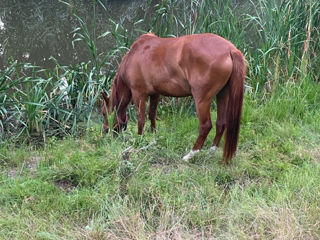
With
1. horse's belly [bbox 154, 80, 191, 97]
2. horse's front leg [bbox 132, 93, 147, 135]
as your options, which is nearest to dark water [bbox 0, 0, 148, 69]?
horse's front leg [bbox 132, 93, 147, 135]

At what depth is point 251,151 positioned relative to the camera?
→ 364 centimetres

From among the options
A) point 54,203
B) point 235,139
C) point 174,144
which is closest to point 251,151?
point 235,139

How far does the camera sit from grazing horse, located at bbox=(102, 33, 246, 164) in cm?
336

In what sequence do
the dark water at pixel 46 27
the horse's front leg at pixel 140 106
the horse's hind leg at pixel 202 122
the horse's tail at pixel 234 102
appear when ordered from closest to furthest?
the horse's tail at pixel 234 102
the horse's hind leg at pixel 202 122
the horse's front leg at pixel 140 106
the dark water at pixel 46 27

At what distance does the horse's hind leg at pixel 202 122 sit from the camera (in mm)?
3549

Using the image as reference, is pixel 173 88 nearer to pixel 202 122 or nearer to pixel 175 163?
pixel 202 122

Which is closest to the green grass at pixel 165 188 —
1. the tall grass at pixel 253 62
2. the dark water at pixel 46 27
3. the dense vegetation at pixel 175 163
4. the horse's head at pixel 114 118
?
the dense vegetation at pixel 175 163

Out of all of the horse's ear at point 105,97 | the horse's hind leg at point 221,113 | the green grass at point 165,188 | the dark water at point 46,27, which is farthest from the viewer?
the dark water at point 46,27

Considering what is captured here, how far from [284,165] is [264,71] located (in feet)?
6.55

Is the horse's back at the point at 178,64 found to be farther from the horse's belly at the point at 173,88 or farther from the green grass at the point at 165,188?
the green grass at the point at 165,188

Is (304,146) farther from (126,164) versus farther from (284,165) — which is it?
(126,164)

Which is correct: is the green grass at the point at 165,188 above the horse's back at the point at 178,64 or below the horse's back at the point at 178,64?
below

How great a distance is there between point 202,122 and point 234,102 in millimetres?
416

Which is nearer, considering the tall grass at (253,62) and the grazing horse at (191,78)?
the grazing horse at (191,78)
